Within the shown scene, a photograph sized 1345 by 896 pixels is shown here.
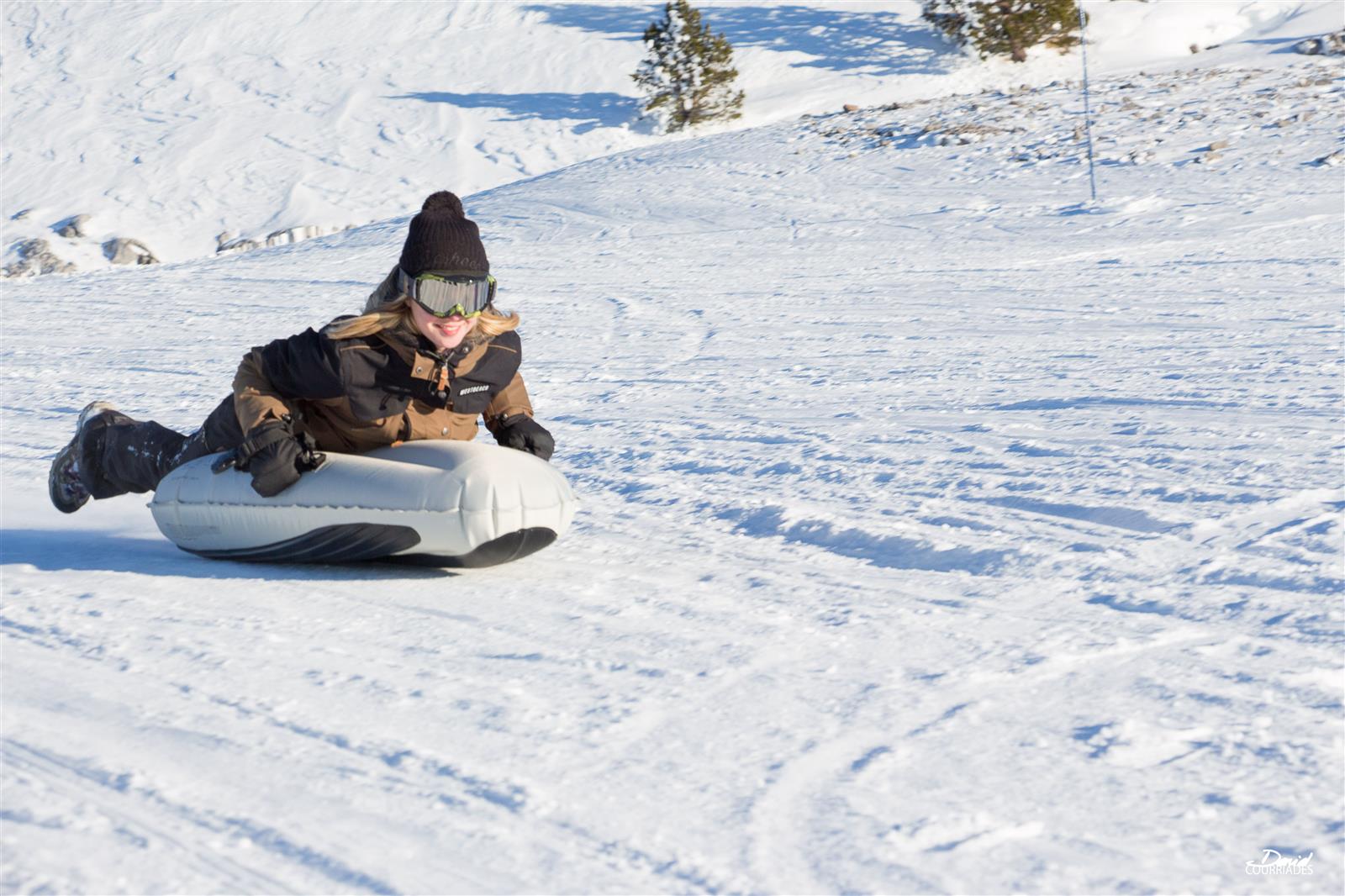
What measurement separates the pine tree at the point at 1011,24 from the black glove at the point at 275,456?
21427mm

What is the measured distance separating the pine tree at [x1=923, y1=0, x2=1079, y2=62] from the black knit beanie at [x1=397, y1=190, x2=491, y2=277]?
21.1m

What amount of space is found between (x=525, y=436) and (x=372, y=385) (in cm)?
51

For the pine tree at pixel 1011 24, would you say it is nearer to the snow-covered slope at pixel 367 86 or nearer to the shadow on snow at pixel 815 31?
the snow-covered slope at pixel 367 86

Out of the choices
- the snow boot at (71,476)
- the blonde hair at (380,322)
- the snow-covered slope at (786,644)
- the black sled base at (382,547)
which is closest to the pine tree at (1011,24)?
the snow-covered slope at (786,644)

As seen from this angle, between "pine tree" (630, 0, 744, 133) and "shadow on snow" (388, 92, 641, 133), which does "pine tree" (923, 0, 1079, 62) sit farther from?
"shadow on snow" (388, 92, 641, 133)

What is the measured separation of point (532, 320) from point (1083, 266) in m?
3.60

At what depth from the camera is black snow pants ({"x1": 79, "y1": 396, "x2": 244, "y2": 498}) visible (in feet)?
13.4

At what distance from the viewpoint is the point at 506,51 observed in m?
27.3

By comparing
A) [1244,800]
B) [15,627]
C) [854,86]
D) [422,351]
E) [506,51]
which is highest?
[506,51]

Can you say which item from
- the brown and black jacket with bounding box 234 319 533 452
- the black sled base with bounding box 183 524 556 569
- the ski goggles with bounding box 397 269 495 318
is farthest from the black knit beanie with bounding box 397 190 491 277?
the black sled base with bounding box 183 524 556 569

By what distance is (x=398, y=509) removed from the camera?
11.1ft

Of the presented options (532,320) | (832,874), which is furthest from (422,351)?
(532,320)

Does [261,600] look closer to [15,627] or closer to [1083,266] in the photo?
[15,627]

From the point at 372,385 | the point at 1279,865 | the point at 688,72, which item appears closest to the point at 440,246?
the point at 372,385
